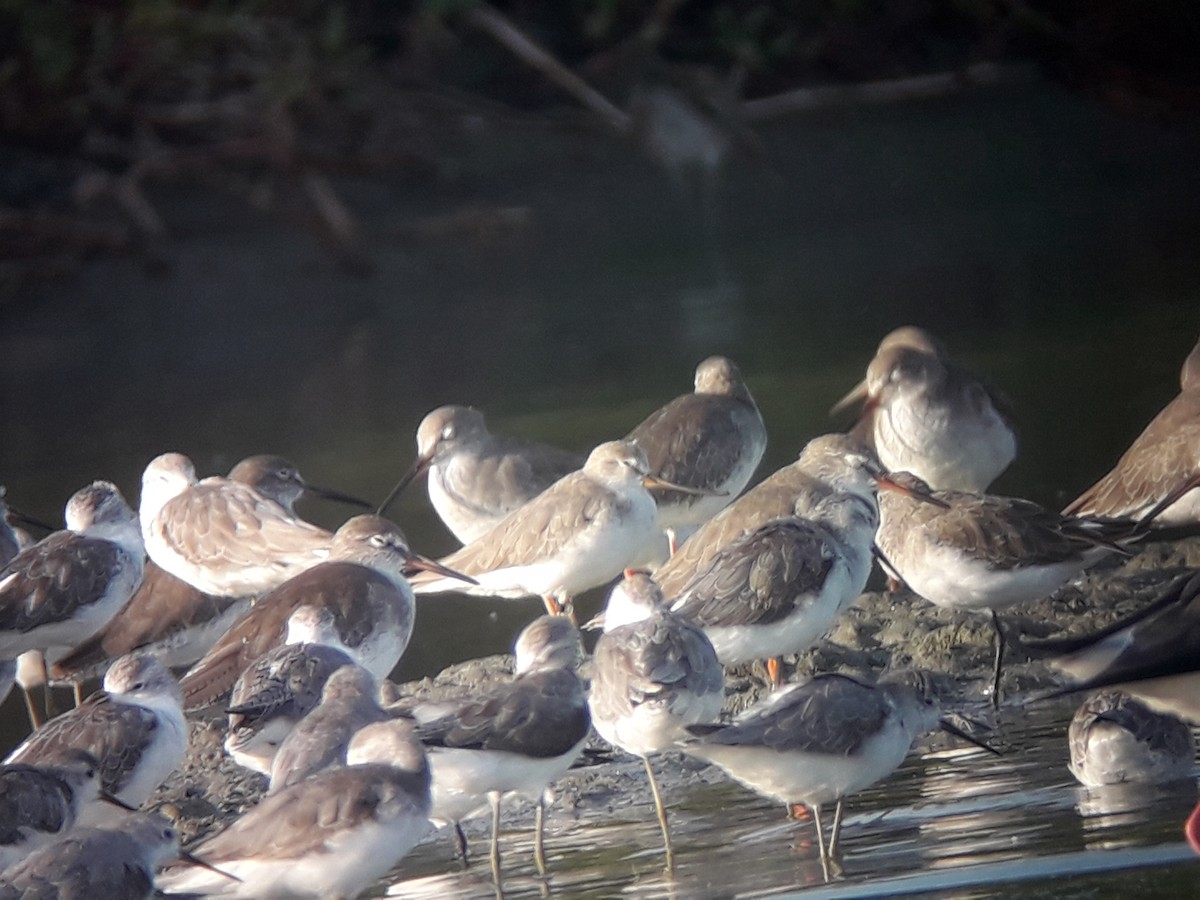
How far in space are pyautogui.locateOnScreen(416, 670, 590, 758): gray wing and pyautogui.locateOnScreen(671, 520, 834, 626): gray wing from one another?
104cm

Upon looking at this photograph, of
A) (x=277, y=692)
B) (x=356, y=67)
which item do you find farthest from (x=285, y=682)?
(x=356, y=67)

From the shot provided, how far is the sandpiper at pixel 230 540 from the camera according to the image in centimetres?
971

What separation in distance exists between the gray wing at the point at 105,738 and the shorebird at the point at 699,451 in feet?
12.1

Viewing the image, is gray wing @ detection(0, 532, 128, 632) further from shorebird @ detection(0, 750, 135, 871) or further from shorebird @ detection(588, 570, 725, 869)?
shorebird @ detection(588, 570, 725, 869)

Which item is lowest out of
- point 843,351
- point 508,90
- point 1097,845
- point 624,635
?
point 1097,845

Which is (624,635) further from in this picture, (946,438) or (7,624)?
(946,438)

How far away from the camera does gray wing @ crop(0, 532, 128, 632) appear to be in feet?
29.3

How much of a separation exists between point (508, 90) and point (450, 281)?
2.89 m

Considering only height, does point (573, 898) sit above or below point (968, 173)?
below

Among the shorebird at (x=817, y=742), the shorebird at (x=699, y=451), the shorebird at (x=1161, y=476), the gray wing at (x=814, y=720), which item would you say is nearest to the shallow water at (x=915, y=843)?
the shorebird at (x=817, y=742)

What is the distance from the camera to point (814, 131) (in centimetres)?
2506

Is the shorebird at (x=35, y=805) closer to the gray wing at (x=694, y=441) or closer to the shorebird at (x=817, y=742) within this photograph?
the shorebird at (x=817, y=742)

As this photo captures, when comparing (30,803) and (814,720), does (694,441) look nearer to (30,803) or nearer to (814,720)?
(814,720)

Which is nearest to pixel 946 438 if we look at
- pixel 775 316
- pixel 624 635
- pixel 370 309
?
pixel 624 635
